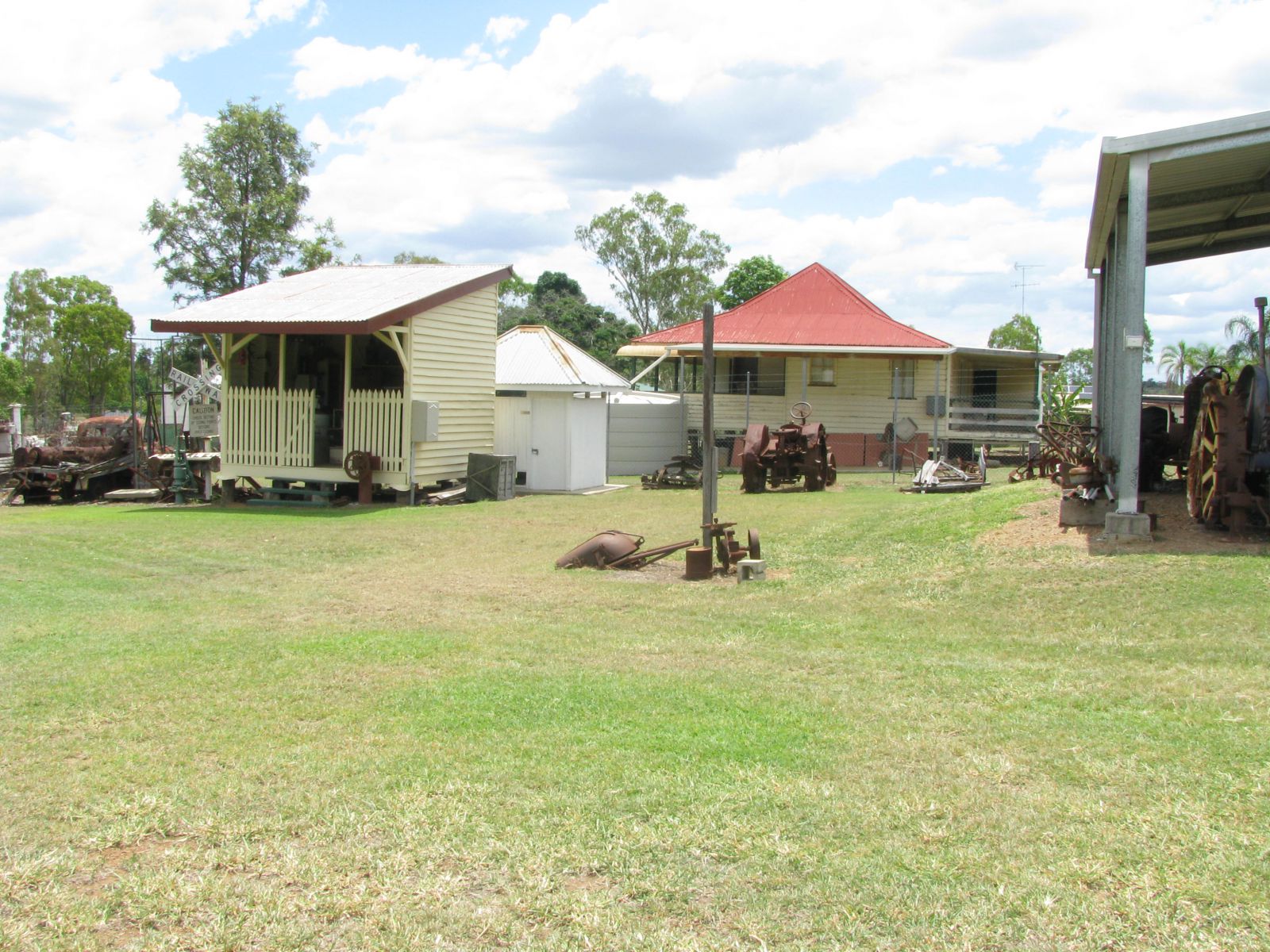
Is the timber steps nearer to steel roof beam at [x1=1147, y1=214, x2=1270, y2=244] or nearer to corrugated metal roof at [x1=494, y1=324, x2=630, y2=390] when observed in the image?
corrugated metal roof at [x1=494, y1=324, x2=630, y2=390]

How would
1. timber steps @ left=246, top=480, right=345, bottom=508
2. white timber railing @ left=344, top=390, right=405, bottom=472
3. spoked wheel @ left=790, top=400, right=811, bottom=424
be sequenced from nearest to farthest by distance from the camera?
timber steps @ left=246, top=480, right=345, bottom=508 → white timber railing @ left=344, top=390, right=405, bottom=472 → spoked wheel @ left=790, top=400, right=811, bottom=424

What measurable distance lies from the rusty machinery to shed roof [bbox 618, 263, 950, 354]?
286 inches

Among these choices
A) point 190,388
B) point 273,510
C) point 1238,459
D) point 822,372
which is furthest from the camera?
point 822,372

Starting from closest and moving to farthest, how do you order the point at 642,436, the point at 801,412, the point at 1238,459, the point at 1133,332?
the point at 1238,459 < the point at 1133,332 < the point at 801,412 < the point at 642,436

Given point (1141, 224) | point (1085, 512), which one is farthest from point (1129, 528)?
point (1141, 224)

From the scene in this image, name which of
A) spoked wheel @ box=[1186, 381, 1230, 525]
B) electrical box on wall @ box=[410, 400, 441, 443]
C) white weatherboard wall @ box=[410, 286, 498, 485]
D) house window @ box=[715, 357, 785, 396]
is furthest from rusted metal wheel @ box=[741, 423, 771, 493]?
spoked wheel @ box=[1186, 381, 1230, 525]

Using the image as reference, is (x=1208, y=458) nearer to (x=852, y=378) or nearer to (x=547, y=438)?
(x=547, y=438)

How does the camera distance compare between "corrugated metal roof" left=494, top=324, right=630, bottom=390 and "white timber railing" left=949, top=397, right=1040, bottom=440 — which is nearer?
"corrugated metal roof" left=494, top=324, right=630, bottom=390

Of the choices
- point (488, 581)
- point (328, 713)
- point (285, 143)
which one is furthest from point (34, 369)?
point (328, 713)

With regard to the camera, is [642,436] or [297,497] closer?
[297,497]

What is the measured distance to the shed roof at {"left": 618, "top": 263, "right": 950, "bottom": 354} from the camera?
29688 mm

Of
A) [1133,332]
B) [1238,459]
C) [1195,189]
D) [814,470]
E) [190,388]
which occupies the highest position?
[1195,189]

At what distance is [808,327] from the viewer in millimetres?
31641

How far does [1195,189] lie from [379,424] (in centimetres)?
1349
